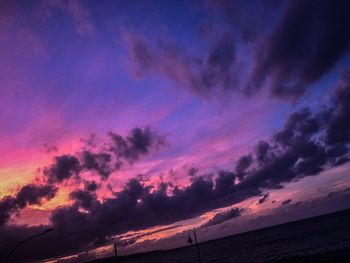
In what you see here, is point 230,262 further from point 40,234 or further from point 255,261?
point 40,234

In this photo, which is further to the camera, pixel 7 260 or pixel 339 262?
pixel 339 262

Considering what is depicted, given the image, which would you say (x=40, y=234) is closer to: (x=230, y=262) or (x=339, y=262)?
(x=339, y=262)

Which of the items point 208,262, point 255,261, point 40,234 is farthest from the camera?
point 208,262

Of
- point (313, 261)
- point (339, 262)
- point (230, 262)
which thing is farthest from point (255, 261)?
point (339, 262)

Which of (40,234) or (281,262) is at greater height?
(40,234)

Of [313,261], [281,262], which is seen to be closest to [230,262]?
[281,262]

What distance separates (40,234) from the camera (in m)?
35.7

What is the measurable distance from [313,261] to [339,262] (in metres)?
8.94

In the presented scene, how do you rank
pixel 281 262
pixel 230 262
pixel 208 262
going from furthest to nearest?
pixel 208 262, pixel 230 262, pixel 281 262

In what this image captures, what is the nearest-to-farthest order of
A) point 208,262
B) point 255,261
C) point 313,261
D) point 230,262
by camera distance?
point 313,261 < point 255,261 < point 230,262 < point 208,262

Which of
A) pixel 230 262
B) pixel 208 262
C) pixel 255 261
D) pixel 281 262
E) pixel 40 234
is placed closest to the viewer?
pixel 40 234

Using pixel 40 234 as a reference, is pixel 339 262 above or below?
below

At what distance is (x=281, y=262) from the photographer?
72.6 metres

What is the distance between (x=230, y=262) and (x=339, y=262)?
66.5 meters
